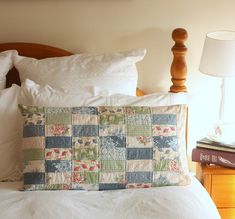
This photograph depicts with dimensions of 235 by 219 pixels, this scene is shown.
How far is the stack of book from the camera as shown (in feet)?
6.66

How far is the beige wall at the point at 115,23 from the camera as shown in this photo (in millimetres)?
2295

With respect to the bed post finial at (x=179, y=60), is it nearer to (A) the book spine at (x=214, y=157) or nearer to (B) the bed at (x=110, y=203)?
(A) the book spine at (x=214, y=157)

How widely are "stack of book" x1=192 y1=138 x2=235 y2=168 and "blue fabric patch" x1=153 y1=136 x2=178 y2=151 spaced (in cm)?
32

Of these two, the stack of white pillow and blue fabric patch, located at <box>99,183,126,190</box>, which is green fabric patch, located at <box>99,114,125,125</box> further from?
blue fabric patch, located at <box>99,183,126,190</box>

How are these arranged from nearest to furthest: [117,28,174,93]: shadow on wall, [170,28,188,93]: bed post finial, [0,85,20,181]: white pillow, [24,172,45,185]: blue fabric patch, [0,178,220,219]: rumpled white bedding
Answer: [0,178,220,219]: rumpled white bedding, [24,172,45,185]: blue fabric patch, [0,85,20,181]: white pillow, [170,28,188,93]: bed post finial, [117,28,174,93]: shadow on wall

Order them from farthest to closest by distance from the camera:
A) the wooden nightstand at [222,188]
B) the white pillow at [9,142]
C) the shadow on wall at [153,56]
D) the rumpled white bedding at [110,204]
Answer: the shadow on wall at [153,56] < the wooden nightstand at [222,188] < the white pillow at [9,142] < the rumpled white bedding at [110,204]

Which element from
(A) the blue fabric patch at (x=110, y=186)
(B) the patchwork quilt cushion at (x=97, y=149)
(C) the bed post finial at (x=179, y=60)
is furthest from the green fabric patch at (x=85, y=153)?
(C) the bed post finial at (x=179, y=60)

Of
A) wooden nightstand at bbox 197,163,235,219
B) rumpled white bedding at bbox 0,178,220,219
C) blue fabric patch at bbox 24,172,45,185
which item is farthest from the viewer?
wooden nightstand at bbox 197,163,235,219

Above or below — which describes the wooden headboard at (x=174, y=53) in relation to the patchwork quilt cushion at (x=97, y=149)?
above

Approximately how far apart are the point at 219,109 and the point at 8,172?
3.85 feet

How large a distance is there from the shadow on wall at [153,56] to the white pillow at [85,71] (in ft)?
0.65

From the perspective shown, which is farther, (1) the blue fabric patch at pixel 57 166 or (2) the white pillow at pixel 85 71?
(2) the white pillow at pixel 85 71

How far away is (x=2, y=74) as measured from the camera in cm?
211

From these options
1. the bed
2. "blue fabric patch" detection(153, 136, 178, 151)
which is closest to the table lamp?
"blue fabric patch" detection(153, 136, 178, 151)
